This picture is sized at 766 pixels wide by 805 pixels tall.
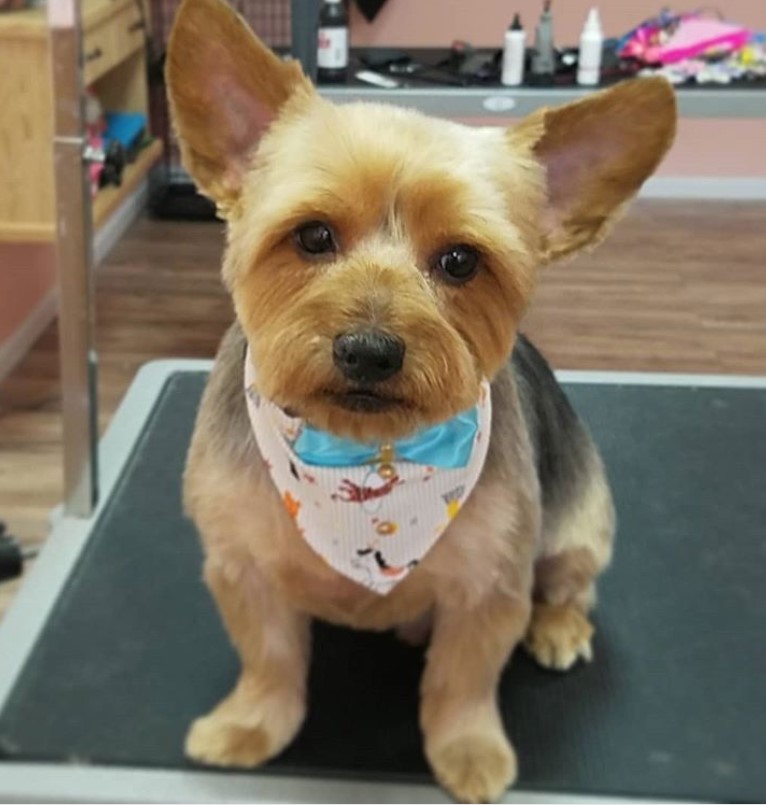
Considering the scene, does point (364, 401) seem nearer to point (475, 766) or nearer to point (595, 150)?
point (595, 150)

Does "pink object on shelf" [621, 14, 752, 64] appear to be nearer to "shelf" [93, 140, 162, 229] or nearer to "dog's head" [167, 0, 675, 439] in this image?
"shelf" [93, 140, 162, 229]

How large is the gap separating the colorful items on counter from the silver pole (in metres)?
1.81

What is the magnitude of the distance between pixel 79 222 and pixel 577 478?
0.76 meters

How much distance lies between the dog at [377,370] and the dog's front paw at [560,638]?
137 mm

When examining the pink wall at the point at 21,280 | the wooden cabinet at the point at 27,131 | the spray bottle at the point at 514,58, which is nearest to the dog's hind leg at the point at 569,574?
the wooden cabinet at the point at 27,131

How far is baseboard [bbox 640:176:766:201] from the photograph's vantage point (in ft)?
14.5

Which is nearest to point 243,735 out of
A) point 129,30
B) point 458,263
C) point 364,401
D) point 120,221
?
point 364,401

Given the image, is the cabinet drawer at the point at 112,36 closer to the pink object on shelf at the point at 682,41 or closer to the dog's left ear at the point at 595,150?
the pink object on shelf at the point at 682,41

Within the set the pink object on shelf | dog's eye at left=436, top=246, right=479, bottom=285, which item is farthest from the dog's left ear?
A: the pink object on shelf

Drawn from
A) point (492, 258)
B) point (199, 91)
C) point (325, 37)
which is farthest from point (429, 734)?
point (325, 37)

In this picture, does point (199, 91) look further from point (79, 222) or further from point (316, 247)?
point (79, 222)

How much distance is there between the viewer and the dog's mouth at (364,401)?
39.3 inches

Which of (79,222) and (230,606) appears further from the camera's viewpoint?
(79,222)

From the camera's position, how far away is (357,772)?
4.19 feet
